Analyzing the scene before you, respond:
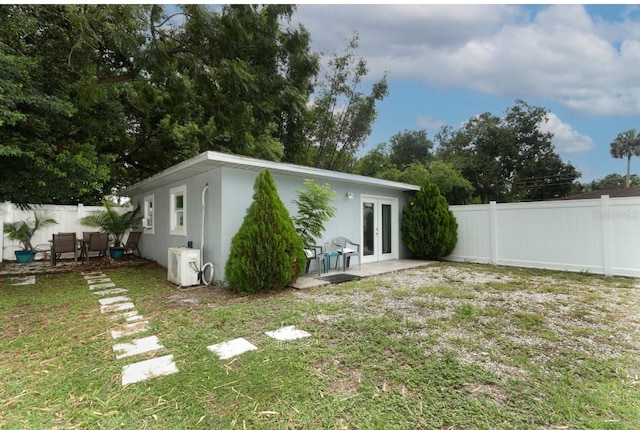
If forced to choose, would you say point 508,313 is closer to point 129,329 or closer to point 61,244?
point 129,329

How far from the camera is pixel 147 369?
9.11 feet

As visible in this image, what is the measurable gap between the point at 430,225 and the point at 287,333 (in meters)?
7.07

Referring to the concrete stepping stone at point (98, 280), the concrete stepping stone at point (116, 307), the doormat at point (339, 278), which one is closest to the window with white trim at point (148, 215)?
the concrete stepping stone at point (98, 280)

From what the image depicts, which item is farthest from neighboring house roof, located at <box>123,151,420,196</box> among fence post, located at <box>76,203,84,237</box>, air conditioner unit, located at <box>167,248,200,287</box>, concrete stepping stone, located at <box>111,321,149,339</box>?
fence post, located at <box>76,203,84,237</box>

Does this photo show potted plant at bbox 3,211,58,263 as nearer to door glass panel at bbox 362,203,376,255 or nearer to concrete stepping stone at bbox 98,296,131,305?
concrete stepping stone at bbox 98,296,131,305

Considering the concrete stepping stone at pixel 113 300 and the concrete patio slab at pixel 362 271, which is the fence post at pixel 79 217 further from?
the concrete patio slab at pixel 362 271

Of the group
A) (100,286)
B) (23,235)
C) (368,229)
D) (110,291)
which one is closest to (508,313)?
(368,229)

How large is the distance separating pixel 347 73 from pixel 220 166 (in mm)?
14041

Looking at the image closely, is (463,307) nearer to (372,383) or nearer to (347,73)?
(372,383)

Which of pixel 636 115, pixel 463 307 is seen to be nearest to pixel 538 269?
pixel 463 307

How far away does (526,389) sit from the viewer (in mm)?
2404

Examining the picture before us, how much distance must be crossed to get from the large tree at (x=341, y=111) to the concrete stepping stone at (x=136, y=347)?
49.6 feet

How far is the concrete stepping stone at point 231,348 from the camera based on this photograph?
3053mm

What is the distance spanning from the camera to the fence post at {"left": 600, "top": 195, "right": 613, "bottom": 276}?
7.07 m
